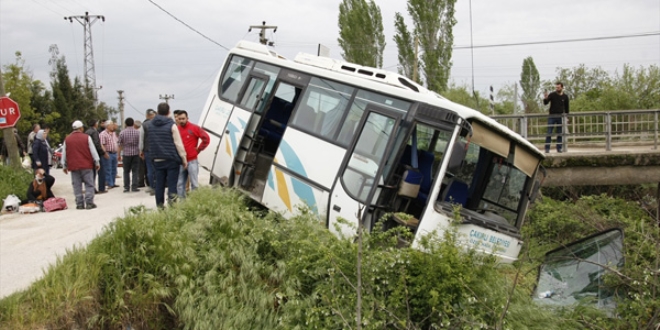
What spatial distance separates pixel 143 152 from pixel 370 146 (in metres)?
6.57

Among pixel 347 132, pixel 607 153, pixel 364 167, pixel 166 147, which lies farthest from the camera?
pixel 607 153

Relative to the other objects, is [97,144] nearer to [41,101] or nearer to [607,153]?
[607,153]

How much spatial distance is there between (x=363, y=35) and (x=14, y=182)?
3513 centimetres

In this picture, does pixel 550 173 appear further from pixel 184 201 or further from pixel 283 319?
pixel 283 319

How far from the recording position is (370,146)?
9188 millimetres

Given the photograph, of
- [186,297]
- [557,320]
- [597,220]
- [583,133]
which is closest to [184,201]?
[186,297]

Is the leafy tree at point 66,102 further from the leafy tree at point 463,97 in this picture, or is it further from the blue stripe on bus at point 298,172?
the blue stripe on bus at point 298,172

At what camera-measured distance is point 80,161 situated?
41.4ft

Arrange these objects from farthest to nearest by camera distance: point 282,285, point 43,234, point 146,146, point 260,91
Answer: point 146,146 < point 260,91 < point 43,234 < point 282,285

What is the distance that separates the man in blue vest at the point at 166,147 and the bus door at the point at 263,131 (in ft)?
3.36

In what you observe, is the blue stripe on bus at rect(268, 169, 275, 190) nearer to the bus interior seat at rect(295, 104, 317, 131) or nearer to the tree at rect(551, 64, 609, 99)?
the bus interior seat at rect(295, 104, 317, 131)

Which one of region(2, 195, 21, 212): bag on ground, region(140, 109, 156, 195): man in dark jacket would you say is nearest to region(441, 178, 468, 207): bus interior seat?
region(140, 109, 156, 195): man in dark jacket

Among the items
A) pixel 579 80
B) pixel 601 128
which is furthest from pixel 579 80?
pixel 601 128

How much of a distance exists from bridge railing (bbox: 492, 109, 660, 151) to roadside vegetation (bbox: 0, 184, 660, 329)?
1087cm
